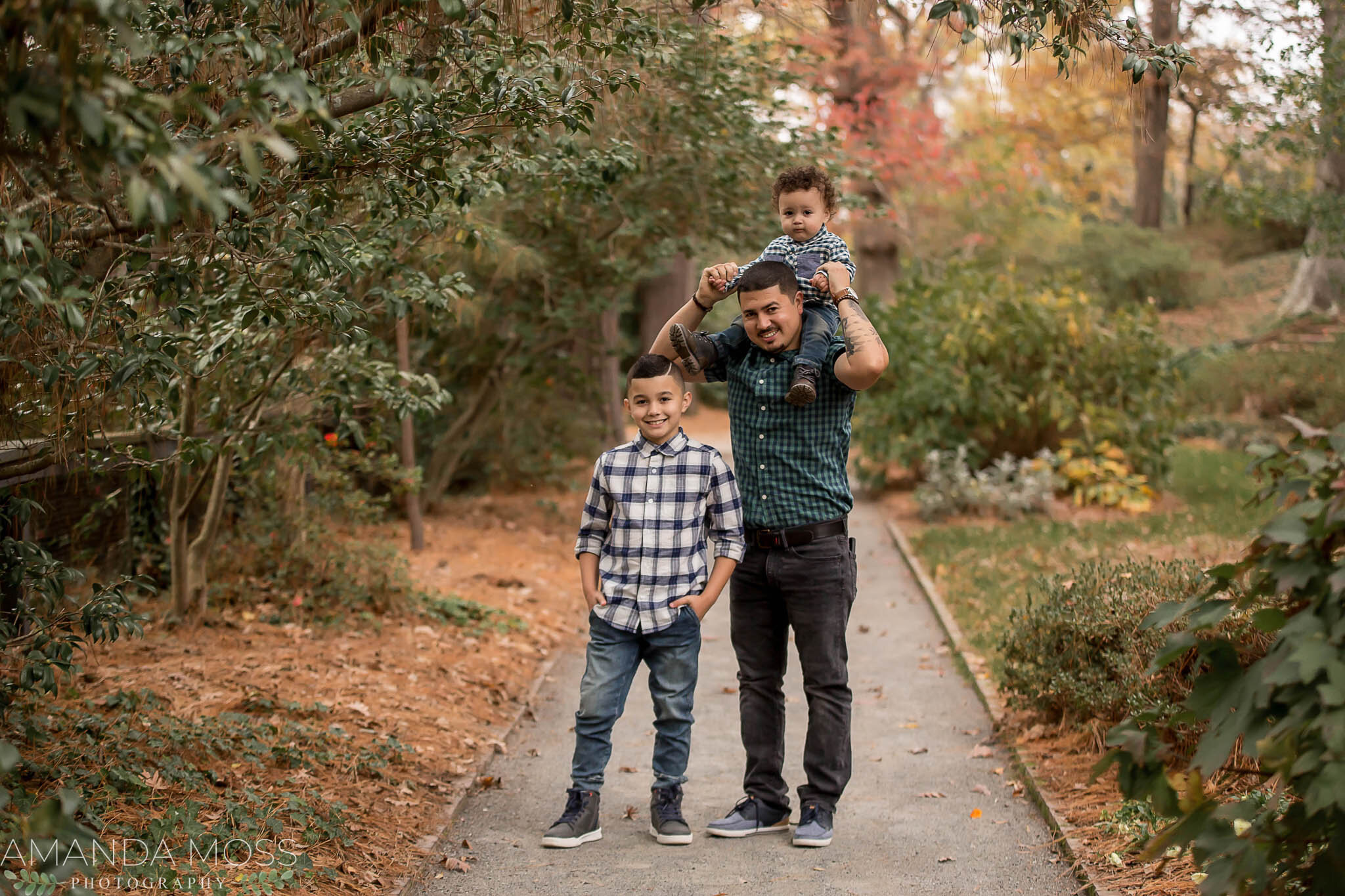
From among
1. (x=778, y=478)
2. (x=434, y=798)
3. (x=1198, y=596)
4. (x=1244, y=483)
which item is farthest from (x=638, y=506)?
(x=1244, y=483)

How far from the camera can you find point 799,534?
4.33 meters

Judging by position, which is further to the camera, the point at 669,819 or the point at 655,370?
the point at 669,819

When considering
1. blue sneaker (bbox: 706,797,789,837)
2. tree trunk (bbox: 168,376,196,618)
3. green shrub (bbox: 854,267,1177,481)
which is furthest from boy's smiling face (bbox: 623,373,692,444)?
green shrub (bbox: 854,267,1177,481)

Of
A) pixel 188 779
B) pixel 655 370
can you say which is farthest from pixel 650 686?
pixel 188 779

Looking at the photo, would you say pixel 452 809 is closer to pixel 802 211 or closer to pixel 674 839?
pixel 674 839

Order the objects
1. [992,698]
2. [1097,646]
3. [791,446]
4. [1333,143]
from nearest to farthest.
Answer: [791,446] < [1097,646] < [992,698] < [1333,143]

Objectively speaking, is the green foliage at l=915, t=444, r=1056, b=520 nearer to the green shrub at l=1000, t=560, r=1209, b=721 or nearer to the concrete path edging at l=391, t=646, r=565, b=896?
the green shrub at l=1000, t=560, r=1209, b=721

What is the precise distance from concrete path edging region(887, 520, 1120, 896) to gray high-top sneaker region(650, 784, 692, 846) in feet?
4.49

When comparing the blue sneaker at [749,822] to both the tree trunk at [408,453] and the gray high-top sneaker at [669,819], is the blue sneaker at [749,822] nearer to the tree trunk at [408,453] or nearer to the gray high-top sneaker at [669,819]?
the gray high-top sneaker at [669,819]

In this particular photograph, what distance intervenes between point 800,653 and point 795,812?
89 centimetres

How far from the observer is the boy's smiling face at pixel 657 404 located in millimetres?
4340

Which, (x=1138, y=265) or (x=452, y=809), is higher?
(x=1138, y=265)

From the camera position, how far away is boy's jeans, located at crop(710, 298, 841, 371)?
4.29 meters

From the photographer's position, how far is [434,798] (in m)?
4.95
